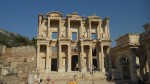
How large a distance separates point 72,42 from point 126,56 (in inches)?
466

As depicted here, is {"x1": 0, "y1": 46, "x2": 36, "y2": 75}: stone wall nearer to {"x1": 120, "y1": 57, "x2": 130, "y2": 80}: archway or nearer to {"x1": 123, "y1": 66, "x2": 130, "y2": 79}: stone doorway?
{"x1": 120, "y1": 57, "x2": 130, "y2": 80}: archway

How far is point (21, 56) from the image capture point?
169 feet

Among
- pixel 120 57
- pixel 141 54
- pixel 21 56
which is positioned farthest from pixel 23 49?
pixel 141 54

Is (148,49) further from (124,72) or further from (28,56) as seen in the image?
(28,56)

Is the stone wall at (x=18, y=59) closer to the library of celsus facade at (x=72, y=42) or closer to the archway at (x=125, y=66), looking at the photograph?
the library of celsus facade at (x=72, y=42)

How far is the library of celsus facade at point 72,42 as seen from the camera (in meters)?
40.0

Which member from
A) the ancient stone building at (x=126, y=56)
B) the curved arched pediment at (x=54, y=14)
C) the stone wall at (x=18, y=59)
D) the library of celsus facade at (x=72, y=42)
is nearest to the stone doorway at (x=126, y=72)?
the ancient stone building at (x=126, y=56)

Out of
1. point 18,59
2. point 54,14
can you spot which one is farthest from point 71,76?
point 18,59

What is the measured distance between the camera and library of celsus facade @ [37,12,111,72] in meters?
40.0

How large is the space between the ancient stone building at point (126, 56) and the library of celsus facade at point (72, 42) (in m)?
3.59

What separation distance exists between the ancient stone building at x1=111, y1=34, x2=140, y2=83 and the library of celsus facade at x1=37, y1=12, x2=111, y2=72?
3589 mm

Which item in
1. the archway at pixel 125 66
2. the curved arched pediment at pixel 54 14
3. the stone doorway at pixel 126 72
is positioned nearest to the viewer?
the archway at pixel 125 66

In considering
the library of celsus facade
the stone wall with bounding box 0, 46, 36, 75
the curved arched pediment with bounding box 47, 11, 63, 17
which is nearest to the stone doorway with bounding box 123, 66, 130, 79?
the library of celsus facade

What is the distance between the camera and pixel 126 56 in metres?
35.3
